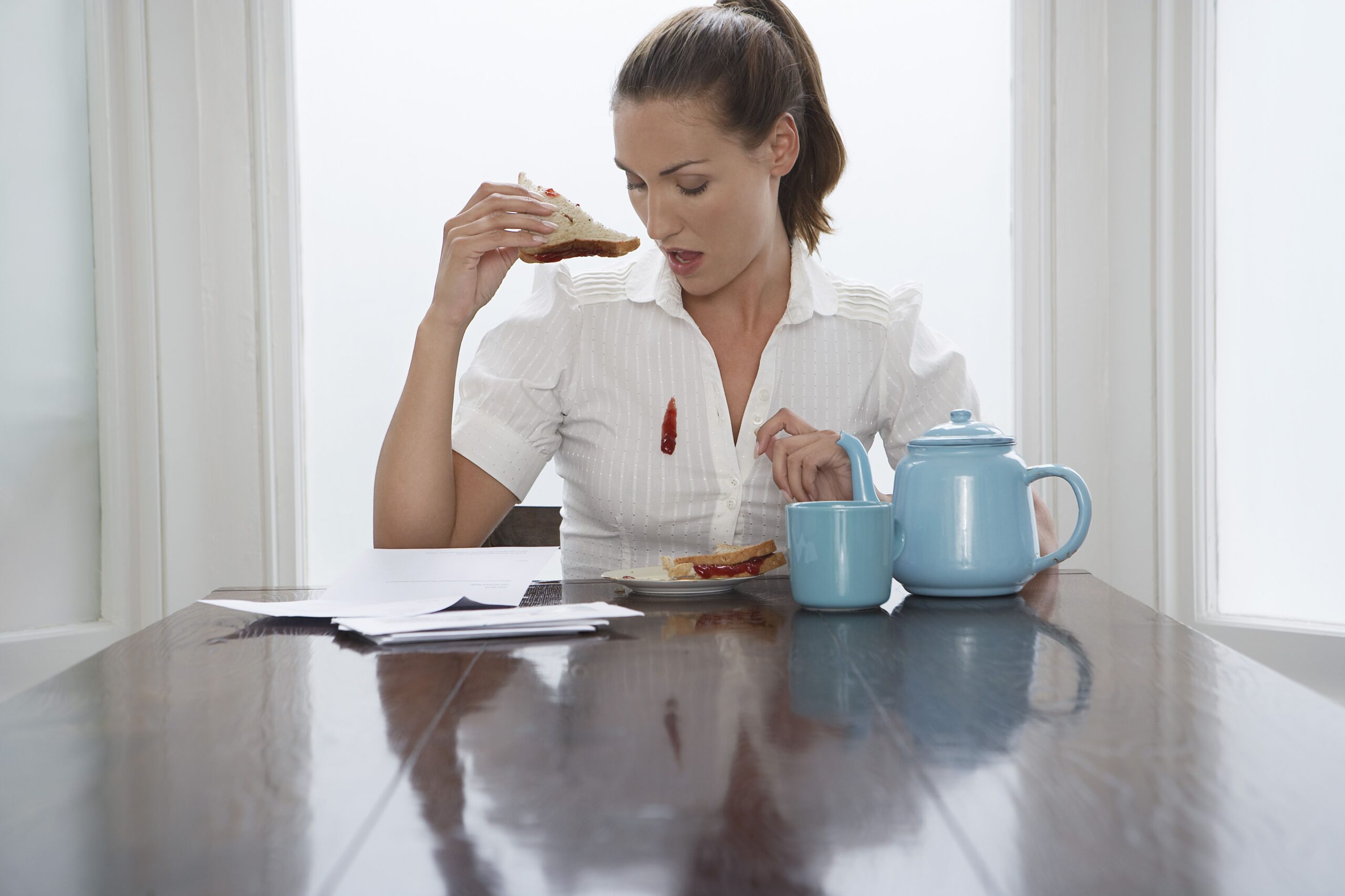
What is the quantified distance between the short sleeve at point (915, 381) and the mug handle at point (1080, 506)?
1.80 feet

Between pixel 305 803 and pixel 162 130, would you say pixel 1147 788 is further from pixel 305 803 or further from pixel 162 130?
pixel 162 130

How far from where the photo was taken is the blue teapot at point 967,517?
979 millimetres

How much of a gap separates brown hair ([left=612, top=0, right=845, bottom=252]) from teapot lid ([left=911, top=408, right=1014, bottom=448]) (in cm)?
66

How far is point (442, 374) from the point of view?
4.81 ft

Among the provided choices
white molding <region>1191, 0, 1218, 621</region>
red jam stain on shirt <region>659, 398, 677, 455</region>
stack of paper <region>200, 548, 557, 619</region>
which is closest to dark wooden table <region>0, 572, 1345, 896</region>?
stack of paper <region>200, 548, 557, 619</region>

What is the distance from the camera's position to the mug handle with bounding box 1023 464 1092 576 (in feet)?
3.28

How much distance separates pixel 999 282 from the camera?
95.7 inches

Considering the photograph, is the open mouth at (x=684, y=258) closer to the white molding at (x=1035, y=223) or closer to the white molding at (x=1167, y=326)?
the white molding at (x=1035, y=223)

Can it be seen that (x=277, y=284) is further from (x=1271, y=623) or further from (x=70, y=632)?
(x=1271, y=623)

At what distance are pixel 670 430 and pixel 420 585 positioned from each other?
1.87 ft

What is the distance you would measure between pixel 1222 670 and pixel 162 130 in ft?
7.42

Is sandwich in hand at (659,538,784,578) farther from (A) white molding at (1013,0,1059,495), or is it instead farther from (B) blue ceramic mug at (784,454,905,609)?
(A) white molding at (1013,0,1059,495)

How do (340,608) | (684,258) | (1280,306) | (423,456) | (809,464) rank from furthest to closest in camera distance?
1. (1280,306)
2. (684,258)
3. (423,456)
4. (809,464)
5. (340,608)

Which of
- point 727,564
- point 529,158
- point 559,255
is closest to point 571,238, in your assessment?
point 559,255
